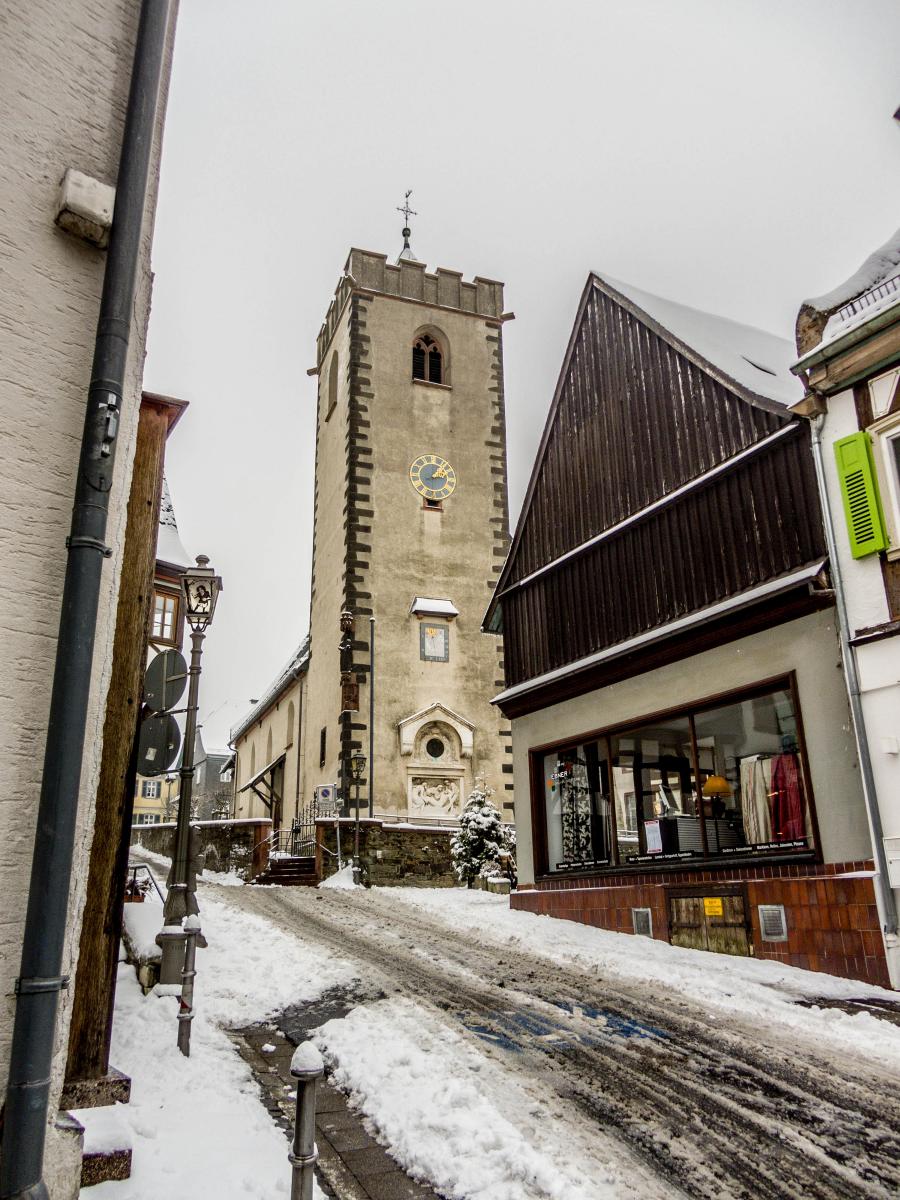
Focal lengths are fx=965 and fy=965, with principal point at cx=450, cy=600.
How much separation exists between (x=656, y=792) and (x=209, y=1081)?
28.4 feet

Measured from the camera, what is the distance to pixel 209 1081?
22.5 feet

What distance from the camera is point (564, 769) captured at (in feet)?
53.9

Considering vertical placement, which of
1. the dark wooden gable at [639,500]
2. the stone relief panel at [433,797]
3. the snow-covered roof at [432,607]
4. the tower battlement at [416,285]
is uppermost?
the tower battlement at [416,285]

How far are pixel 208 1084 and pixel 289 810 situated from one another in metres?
30.3

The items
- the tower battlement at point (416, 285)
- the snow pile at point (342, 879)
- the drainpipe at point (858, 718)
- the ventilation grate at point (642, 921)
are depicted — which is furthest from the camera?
the tower battlement at point (416, 285)

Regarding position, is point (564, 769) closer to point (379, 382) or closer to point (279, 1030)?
point (279, 1030)

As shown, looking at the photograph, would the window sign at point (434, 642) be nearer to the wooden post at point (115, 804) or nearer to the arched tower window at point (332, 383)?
the arched tower window at point (332, 383)

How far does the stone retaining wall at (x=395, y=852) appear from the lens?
24.9 meters

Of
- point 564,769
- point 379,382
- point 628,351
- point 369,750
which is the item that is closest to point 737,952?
point 564,769

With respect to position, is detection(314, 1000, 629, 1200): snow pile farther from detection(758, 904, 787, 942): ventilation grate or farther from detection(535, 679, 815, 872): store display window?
detection(535, 679, 815, 872): store display window

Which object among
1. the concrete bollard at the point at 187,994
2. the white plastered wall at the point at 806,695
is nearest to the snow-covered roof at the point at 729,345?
the white plastered wall at the point at 806,695

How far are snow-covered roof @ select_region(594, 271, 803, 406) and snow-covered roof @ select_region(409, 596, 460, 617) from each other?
12671mm

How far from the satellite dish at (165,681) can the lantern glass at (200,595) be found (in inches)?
70.5

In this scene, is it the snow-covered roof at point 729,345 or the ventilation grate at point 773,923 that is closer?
the ventilation grate at point 773,923
